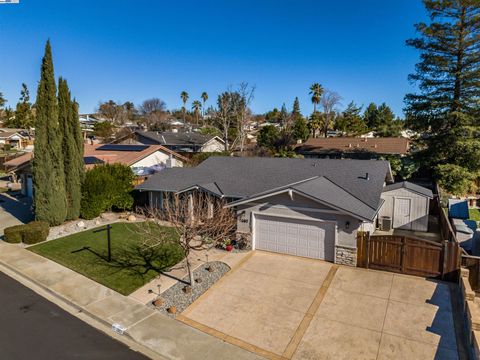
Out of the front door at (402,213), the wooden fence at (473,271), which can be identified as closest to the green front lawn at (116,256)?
the wooden fence at (473,271)

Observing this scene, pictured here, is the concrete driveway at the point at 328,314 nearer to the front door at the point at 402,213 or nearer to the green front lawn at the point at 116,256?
the green front lawn at the point at 116,256

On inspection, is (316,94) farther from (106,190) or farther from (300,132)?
(106,190)

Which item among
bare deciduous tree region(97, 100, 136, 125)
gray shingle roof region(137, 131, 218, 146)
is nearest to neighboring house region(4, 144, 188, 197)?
gray shingle roof region(137, 131, 218, 146)

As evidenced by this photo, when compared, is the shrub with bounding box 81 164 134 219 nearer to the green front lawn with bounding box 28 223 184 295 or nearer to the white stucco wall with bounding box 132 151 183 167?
the green front lawn with bounding box 28 223 184 295

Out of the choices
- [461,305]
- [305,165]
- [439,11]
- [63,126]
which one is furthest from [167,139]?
[461,305]

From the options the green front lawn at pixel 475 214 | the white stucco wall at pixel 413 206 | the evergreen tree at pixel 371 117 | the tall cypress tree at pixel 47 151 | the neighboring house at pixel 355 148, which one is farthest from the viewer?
the evergreen tree at pixel 371 117

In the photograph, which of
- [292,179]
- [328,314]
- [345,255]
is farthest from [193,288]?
[292,179]
